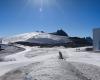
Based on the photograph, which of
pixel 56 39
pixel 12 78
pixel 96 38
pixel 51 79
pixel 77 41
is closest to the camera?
pixel 51 79

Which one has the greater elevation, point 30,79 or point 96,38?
point 96,38

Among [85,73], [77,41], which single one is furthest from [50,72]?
[77,41]

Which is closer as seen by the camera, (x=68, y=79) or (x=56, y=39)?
(x=68, y=79)

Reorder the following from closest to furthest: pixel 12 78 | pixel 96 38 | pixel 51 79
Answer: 1. pixel 51 79
2. pixel 12 78
3. pixel 96 38

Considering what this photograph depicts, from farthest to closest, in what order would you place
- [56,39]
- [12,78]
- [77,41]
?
1. [56,39]
2. [77,41]
3. [12,78]

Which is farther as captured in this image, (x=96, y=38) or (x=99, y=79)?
(x=96, y=38)

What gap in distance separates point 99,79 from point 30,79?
408 cm

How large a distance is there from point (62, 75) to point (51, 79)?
103cm

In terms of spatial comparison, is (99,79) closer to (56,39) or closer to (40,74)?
(40,74)

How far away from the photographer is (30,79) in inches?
473

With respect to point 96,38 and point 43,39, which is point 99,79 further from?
point 43,39

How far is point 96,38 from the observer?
41.4 meters

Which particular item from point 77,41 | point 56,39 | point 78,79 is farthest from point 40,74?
point 56,39

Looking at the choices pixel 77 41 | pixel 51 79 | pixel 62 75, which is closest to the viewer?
pixel 51 79
